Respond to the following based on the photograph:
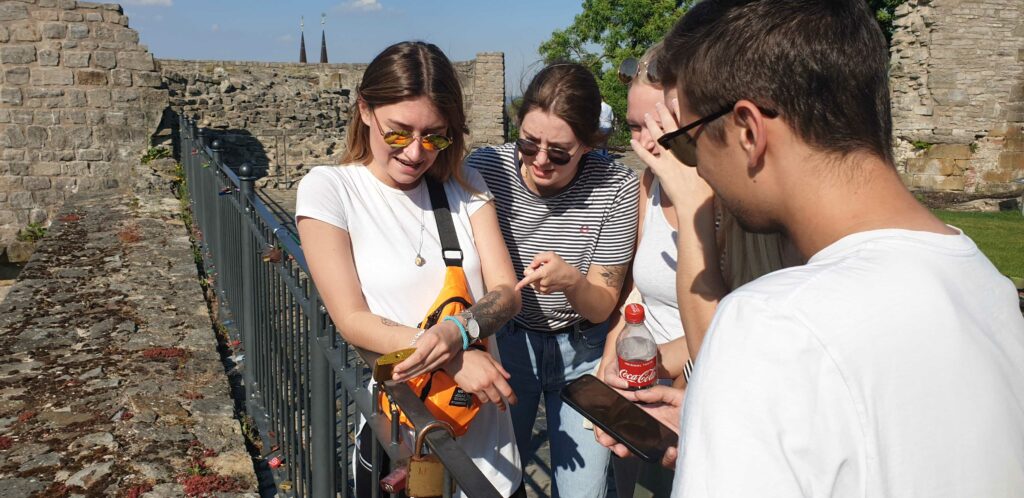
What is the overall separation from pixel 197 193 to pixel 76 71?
412 centimetres

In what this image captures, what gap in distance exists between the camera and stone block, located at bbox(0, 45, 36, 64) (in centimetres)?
920

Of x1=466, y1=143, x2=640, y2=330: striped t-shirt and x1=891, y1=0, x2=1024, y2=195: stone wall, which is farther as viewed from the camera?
x1=891, y1=0, x2=1024, y2=195: stone wall

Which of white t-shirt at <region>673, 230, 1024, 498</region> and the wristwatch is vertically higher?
white t-shirt at <region>673, 230, 1024, 498</region>

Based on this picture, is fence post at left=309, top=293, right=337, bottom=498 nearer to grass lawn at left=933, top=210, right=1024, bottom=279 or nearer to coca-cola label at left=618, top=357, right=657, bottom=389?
coca-cola label at left=618, top=357, right=657, bottom=389

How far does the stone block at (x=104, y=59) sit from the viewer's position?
31.3 ft

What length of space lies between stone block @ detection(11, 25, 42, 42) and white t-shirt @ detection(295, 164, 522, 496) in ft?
29.6

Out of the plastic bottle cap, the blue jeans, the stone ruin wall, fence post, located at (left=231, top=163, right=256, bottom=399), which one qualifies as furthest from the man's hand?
the stone ruin wall

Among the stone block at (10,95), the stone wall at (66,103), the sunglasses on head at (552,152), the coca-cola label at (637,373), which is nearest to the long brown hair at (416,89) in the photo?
the sunglasses on head at (552,152)

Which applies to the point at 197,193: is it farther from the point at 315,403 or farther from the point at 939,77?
the point at 939,77

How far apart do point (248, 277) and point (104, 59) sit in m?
7.66

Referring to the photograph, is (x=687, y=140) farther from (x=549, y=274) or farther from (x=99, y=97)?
(x=99, y=97)

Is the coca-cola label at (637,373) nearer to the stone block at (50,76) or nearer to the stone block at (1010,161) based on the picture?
the stone block at (50,76)

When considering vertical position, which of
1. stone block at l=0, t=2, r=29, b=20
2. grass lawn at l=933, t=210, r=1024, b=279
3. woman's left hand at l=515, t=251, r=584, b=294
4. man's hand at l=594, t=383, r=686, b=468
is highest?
stone block at l=0, t=2, r=29, b=20

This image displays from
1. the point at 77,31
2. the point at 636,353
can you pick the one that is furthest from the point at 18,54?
the point at 636,353
